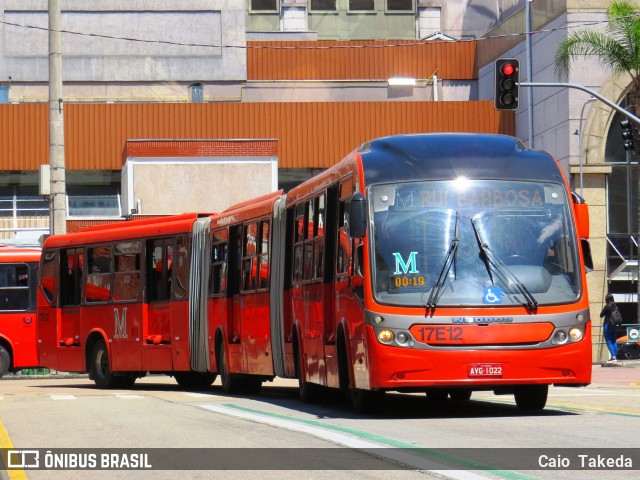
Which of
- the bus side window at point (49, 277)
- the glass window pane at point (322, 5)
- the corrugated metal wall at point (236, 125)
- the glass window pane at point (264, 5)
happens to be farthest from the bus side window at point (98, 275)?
the glass window pane at point (322, 5)

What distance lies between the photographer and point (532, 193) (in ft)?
52.4

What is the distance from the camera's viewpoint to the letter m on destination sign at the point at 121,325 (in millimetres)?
26009

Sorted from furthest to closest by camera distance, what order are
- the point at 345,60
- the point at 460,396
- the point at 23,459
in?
the point at 345,60 < the point at 460,396 < the point at 23,459

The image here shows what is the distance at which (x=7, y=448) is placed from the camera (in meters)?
12.4

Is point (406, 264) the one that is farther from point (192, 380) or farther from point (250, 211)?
point (192, 380)

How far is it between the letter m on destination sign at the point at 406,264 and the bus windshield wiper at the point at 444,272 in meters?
0.30

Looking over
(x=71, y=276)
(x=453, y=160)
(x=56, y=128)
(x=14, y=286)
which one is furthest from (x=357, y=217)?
(x=14, y=286)

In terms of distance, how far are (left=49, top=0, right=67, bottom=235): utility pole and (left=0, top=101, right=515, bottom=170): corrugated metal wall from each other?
25316mm

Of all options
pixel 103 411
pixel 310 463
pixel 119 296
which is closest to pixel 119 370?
pixel 119 296

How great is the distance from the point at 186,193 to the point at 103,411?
108 ft

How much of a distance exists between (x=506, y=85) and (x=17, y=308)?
13126mm

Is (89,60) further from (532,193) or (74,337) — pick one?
(532,193)

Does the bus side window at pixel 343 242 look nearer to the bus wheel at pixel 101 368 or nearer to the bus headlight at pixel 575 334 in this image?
the bus headlight at pixel 575 334

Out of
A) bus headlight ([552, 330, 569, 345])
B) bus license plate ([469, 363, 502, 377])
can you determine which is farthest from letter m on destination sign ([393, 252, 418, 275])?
bus headlight ([552, 330, 569, 345])
